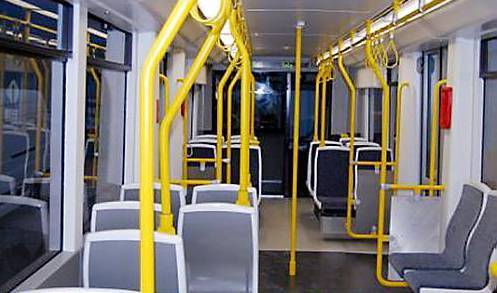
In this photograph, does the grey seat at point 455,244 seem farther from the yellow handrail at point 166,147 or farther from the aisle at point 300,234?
the yellow handrail at point 166,147

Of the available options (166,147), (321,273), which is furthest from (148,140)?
(321,273)

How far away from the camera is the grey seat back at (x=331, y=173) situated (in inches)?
307

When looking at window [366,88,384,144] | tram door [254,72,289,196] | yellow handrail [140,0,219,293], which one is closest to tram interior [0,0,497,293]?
yellow handrail [140,0,219,293]

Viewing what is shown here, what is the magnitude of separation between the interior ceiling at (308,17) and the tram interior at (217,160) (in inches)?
1.3

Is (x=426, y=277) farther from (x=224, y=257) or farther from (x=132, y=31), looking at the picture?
(x=132, y=31)

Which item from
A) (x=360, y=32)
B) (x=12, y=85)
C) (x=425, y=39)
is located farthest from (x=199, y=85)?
(x=12, y=85)

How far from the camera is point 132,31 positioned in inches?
217

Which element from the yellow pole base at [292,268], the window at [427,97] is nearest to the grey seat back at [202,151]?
the window at [427,97]

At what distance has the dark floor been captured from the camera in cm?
542

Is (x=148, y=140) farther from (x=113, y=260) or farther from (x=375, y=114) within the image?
(x=375, y=114)

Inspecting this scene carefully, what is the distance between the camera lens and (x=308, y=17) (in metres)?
5.41

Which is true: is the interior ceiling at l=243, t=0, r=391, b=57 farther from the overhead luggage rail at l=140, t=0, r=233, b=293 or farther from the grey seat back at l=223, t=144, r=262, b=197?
the overhead luggage rail at l=140, t=0, r=233, b=293

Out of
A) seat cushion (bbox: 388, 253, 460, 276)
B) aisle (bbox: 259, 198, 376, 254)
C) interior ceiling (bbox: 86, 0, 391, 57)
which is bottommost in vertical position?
aisle (bbox: 259, 198, 376, 254)

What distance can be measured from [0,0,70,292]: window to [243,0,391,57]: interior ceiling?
1567 mm
